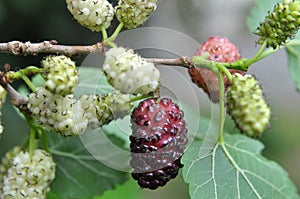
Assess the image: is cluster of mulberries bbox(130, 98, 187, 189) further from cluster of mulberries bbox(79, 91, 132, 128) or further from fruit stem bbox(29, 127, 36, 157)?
fruit stem bbox(29, 127, 36, 157)

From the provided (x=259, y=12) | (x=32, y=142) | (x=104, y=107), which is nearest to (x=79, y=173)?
(x=32, y=142)

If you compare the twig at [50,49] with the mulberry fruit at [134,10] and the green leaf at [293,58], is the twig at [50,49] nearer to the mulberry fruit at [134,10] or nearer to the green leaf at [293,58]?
the mulberry fruit at [134,10]

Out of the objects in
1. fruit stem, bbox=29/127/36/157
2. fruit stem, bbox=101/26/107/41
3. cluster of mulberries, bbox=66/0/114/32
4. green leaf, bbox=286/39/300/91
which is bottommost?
fruit stem, bbox=29/127/36/157

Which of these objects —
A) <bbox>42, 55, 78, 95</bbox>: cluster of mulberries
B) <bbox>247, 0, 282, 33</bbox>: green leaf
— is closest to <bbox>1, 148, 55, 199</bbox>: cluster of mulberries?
<bbox>42, 55, 78, 95</bbox>: cluster of mulberries

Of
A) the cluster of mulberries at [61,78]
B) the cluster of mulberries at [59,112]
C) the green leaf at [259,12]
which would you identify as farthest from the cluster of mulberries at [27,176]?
the green leaf at [259,12]

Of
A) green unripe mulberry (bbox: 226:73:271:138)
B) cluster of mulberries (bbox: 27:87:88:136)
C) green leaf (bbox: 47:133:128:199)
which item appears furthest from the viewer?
green leaf (bbox: 47:133:128:199)
